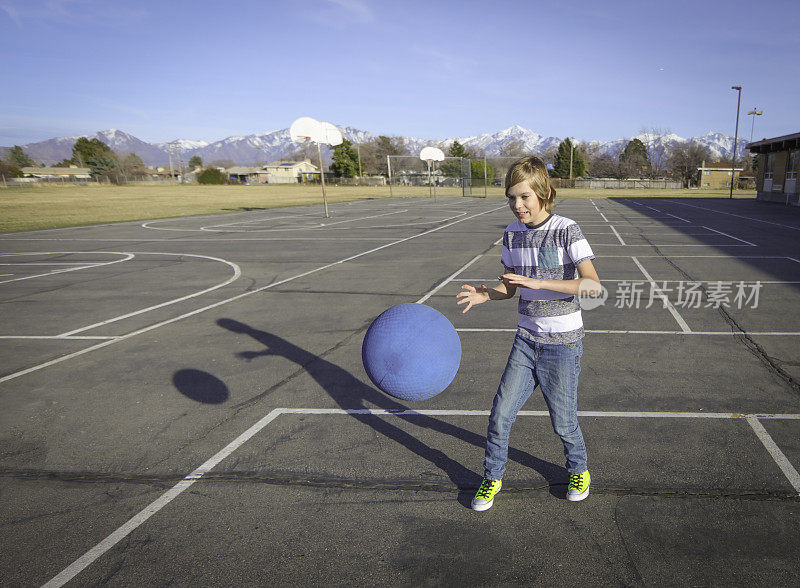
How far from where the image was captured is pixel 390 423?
4.77m

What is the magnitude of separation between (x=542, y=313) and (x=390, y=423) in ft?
7.01

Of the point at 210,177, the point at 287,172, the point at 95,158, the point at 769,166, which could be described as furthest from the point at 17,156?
the point at 769,166

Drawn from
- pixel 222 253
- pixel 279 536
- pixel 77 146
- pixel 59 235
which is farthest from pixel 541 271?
pixel 77 146

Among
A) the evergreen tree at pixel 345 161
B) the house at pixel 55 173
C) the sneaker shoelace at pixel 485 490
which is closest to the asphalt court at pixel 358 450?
the sneaker shoelace at pixel 485 490

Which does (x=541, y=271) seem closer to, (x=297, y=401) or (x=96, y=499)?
(x=297, y=401)

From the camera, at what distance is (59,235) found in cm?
2203

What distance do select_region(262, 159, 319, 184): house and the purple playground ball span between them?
13240 cm

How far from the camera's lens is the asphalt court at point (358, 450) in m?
3.02

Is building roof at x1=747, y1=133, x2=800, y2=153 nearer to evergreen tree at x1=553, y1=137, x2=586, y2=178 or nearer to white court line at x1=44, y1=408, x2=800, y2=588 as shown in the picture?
white court line at x1=44, y1=408, x2=800, y2=588

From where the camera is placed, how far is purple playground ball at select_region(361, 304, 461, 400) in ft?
11.6

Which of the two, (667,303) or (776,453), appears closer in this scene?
(776,453)

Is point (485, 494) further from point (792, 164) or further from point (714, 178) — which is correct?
point (714, 178)

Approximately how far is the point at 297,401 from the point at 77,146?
142050mm

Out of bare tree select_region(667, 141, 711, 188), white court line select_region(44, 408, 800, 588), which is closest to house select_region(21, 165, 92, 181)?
bare tree select_region(667, 141, 711, 188)
